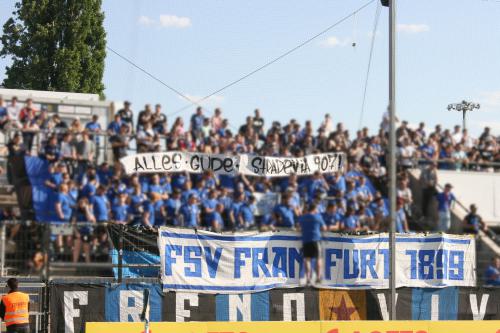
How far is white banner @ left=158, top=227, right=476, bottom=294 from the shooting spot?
709 inches

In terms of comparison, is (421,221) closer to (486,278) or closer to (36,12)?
(486,278)

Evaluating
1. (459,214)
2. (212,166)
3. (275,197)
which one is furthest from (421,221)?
(212,166)

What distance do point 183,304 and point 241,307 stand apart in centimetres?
113

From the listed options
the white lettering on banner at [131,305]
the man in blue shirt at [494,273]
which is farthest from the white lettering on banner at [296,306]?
the man in blue shirt at [494,273]

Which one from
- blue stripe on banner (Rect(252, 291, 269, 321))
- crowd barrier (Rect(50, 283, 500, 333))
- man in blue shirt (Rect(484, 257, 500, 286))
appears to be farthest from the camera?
man in blue shirt (Rect(484, 257, 500, 286))

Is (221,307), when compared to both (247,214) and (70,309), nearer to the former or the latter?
(247,214)

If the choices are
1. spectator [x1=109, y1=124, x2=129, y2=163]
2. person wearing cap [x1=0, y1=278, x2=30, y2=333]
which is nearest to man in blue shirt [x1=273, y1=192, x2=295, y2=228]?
spectator [x1=109, y1=124, x2=129, y2=163]

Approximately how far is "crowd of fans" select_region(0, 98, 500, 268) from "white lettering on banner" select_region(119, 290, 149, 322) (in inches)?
44.0

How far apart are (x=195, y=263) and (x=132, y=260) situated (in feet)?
3.97

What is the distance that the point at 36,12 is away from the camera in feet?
129

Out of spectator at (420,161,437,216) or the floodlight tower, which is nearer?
the floodlight tower

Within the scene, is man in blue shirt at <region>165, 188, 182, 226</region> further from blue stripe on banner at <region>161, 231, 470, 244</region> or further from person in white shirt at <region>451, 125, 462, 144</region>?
person in white shirt at <region>451, 125, 462, 144</region>

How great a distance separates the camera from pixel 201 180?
783 inches

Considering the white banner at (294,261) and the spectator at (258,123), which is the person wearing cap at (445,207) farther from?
the spectator at (258,123)
